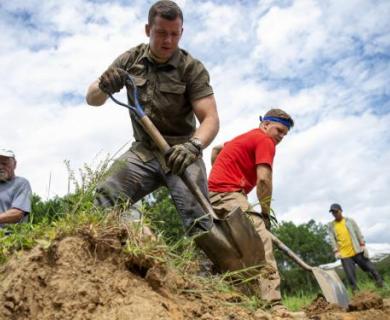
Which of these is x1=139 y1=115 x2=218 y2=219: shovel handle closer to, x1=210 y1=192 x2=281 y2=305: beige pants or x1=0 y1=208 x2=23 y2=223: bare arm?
x1=210 y1=192 x2=281 y2=305: beige pants

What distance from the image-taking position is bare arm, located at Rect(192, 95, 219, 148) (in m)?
3.23

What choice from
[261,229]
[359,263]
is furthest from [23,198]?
[359,263]

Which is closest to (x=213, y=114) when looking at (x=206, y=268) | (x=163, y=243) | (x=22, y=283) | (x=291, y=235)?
(x=206, y=268)

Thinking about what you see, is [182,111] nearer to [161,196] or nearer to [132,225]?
[132,225]

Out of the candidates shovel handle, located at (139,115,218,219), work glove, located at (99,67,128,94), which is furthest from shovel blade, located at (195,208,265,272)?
work glove, located at (99,67,128,94)

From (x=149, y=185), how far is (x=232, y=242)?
745mm

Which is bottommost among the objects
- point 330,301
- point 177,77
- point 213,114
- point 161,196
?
point 330,301

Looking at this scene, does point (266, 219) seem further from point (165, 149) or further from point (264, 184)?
point (165, 149)

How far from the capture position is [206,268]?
2859mm

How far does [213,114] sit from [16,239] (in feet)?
5.17

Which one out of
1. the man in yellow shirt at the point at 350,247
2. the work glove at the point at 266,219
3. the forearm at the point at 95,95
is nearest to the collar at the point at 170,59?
the forearm at the point at 95,95

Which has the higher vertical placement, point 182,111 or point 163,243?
point 182,111

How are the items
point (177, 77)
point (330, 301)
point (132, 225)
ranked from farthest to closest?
point (330, 301) < point (177, 77) < point (132, 225)

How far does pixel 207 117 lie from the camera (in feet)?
10.9
